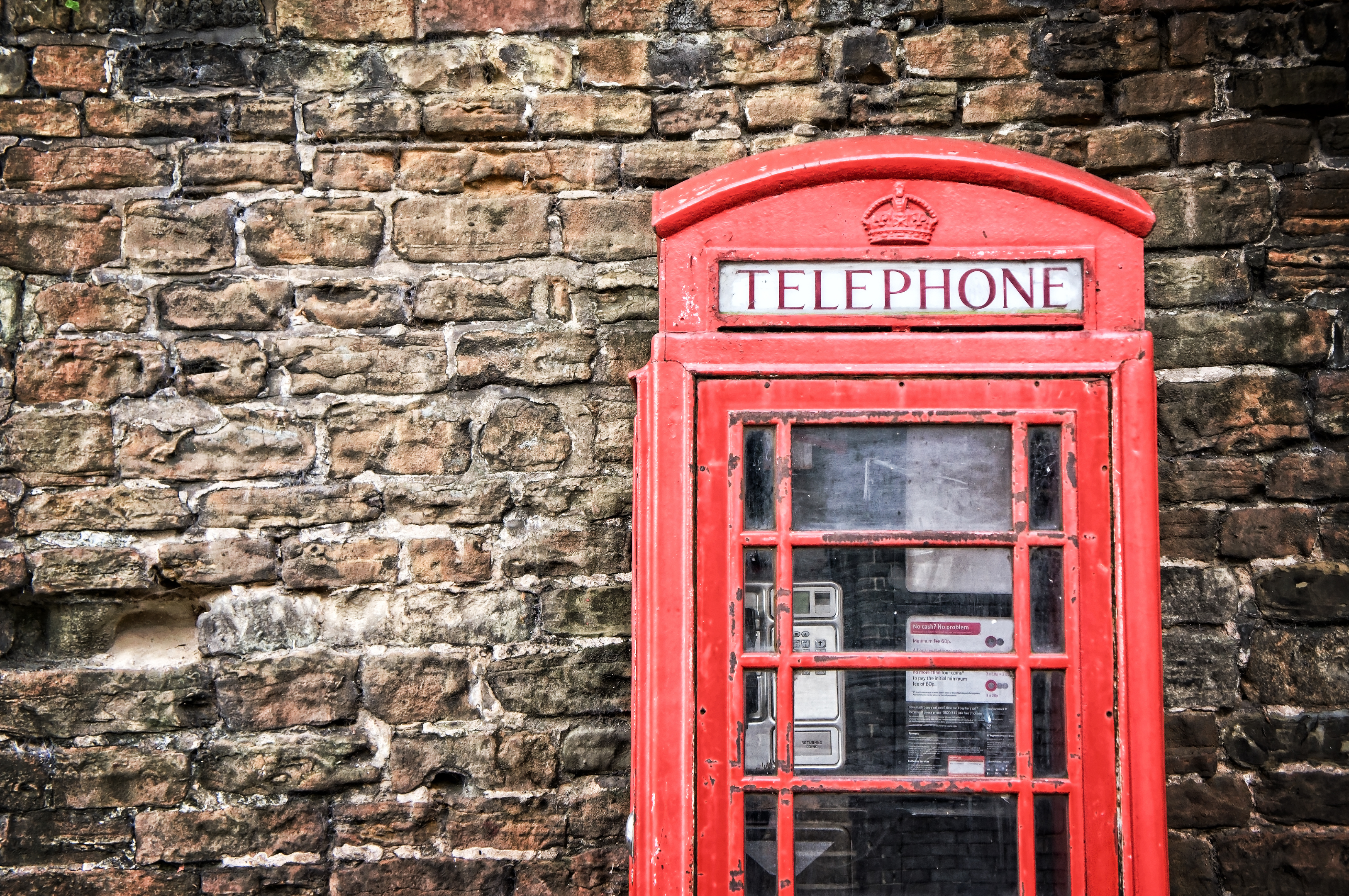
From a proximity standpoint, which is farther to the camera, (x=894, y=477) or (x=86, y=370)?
(x=86, y=370)

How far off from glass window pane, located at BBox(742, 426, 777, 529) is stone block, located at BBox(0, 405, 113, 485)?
187 cm

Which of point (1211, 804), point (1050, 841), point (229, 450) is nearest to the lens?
point (1050, 841)

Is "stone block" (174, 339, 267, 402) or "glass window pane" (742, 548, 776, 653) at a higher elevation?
"stone block" (174, 339, 267, 402)

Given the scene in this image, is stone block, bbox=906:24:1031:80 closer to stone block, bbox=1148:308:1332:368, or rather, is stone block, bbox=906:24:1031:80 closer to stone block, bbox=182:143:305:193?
stone block, bbox=1148:308:1332:368

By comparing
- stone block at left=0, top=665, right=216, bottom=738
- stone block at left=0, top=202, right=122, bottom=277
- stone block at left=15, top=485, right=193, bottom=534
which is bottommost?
stone block at left=0, top=665, right=216, bottom=738

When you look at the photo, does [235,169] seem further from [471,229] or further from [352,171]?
[471,229]

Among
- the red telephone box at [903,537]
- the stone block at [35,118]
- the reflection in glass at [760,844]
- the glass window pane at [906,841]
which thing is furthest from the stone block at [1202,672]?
the stone block at [35,118]

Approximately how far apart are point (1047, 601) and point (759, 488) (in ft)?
2.14

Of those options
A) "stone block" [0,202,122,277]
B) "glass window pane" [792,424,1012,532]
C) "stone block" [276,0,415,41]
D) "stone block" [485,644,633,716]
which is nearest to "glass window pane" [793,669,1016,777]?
"glass window pane" [792,424,1012,532]

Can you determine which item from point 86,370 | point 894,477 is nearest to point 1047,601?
point 894,477

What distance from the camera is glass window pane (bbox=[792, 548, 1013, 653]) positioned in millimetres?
1980

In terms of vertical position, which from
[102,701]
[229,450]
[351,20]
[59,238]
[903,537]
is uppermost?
[351,20]

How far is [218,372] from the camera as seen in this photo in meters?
2.65

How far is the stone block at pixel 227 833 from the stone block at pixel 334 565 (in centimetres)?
62
